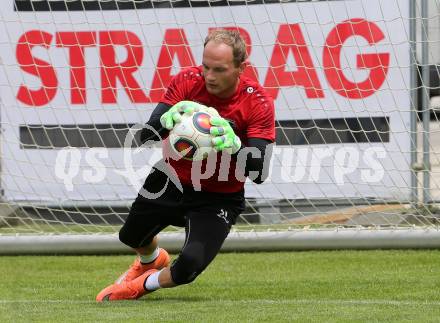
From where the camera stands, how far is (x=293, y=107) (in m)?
8.97

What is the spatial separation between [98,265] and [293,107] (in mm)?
2239

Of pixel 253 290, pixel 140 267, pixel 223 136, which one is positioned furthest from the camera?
pixel 253 290

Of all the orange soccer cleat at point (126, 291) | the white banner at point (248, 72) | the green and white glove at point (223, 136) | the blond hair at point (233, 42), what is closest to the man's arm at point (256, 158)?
the green and white glove at point (223, 136)

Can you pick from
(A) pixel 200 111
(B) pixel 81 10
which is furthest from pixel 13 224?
(A) pixel 200 111

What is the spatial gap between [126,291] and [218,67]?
5.02 feet

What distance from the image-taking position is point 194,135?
5.52 metres

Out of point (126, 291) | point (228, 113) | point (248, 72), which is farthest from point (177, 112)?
point (248, 72)

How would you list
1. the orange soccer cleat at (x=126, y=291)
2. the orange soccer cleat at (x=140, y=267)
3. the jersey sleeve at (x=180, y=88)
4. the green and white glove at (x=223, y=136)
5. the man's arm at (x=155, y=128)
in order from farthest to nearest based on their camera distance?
1. the orange soccer cleat at (x=140, y=267)
2. the orange soccer cleat at (x=126, y=291)
3. the jersey sleeve at (x=180, y=88)
4. the man's arm at (x=155, y=128)
5. the green and white glove at (x=223, y=136)

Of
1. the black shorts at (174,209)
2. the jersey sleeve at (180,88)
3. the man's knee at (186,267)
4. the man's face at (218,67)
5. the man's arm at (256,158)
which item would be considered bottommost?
the man's knee at (186,267)

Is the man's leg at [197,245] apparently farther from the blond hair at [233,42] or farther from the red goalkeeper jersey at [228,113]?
the blond hair at [233,42]

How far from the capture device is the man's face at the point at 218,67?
5.66m

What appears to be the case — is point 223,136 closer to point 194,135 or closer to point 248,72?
point 194,135

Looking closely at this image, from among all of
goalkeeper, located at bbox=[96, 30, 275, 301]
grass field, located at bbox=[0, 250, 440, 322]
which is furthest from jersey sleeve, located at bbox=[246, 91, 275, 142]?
grass field, located at bbox=[0, 250, 440, 322]

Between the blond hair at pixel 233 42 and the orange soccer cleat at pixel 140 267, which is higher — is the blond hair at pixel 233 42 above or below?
above
